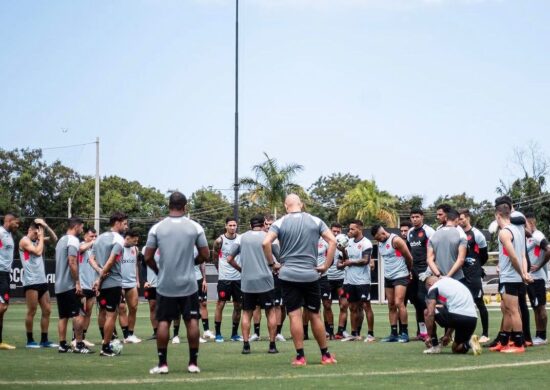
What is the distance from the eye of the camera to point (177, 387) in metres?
10.9

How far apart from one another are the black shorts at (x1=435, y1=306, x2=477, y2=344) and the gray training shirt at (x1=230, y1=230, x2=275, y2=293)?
3426 mm

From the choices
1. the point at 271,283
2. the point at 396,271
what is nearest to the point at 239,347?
the point at 271,283

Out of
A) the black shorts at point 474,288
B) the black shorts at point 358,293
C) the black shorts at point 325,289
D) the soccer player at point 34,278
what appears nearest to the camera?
the black shorts at point 474,288

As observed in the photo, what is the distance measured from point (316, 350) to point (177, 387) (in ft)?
19.8

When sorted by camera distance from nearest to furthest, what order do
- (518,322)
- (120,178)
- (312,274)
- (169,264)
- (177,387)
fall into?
(177,387), (169,264), (312,274), (518,322), (120,178)

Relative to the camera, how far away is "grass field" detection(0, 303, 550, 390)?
36.6ft

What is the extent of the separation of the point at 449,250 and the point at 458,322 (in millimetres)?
1355

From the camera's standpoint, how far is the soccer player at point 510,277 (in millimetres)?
15180

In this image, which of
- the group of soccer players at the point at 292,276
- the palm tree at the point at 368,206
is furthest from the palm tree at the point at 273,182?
the group of soccer players at the point at 292,276

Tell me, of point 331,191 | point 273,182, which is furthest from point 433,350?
point 331,191

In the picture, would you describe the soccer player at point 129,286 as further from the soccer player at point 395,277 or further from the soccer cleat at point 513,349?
the soccer cleat at point 513,349

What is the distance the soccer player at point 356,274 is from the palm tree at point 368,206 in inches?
1838

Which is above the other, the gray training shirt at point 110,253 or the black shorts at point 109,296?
the gray training shirt at point 110,253

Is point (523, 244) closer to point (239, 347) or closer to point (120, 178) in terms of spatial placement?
point (239, 347)
